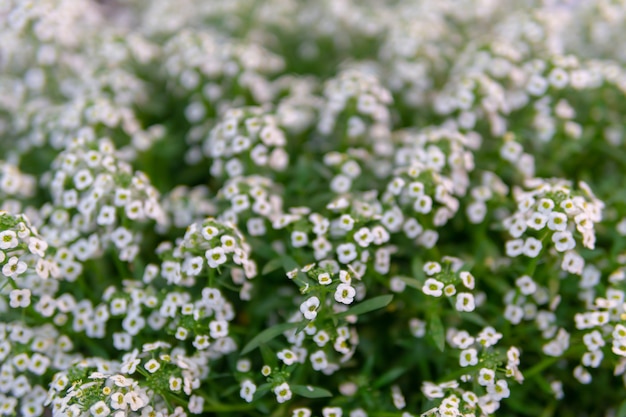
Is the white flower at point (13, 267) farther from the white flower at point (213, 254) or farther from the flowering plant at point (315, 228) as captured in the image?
the white flower at point (213, 254)

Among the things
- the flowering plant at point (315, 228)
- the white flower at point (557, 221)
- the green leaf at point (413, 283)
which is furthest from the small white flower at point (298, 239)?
the white flower at point (557, 221)

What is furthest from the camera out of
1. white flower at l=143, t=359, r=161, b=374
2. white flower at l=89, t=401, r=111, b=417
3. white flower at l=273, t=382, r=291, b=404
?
white flower at l=273, t=382, r=291, b=404

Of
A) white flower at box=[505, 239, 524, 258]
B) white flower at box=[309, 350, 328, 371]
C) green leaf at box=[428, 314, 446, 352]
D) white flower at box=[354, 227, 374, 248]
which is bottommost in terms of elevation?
white flower at box=[309, 350, 328, 371]

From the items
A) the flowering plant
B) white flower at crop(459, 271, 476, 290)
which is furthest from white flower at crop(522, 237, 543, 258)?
white flower at crop(459, 271, 476, 290)

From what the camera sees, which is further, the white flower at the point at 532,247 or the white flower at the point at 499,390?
the white flower at the point at 532,247

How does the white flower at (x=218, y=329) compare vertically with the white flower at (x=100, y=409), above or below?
below

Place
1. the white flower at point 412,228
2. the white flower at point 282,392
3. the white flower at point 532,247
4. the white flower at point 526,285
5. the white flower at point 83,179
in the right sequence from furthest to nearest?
the white flower at point 412,228 < the white flower at point 83,179 < the white flower at point 526,285 < the white flower at point 532,247 < the white flower at point 282,392

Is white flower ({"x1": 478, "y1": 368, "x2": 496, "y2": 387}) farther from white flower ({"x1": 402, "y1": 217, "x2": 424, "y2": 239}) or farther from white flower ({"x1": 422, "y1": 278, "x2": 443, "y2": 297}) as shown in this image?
white flower ({"x1": 402, "y1": 217, "x2": 424, "y2": 239})

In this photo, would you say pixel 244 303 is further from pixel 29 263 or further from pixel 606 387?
pixel 606 387
